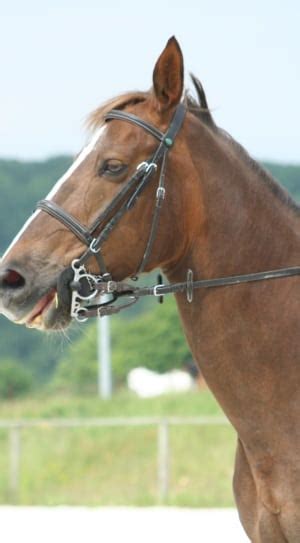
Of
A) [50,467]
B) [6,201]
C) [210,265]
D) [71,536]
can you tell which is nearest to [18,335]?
[6,201]

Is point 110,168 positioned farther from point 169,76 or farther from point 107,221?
point 169,76

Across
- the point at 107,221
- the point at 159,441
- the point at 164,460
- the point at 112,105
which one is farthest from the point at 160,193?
the point at 159,441

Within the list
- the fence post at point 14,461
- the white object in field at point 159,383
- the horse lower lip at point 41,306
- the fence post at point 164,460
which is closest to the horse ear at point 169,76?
the horse lower lip at point 41,306

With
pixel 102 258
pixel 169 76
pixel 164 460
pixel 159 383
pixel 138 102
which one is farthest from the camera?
pixel 159 383

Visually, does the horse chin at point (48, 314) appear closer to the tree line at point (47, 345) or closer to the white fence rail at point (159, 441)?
the white fence rail at point (159, 441)

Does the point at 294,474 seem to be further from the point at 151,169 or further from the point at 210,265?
the point at 151,169

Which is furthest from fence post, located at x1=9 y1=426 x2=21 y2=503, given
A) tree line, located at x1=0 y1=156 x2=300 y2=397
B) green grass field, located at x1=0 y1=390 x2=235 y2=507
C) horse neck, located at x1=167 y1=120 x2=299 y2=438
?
horse neck, located at x1=167 y1=120 x2=299 y2=438

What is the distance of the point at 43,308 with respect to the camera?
12.5 feet

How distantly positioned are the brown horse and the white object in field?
12.2 meters

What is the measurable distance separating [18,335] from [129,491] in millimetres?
7366

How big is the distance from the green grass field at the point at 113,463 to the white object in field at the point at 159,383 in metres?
1.33

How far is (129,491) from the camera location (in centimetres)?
1305

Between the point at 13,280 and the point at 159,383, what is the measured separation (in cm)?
1297

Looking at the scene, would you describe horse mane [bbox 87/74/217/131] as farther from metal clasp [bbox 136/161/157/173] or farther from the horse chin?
the horse chin
